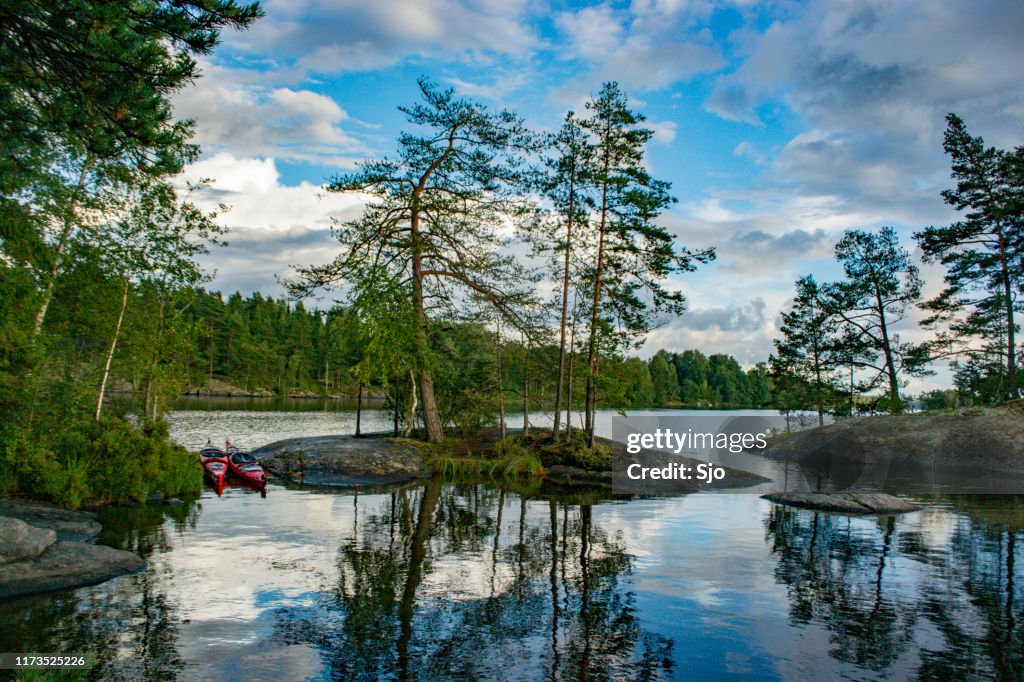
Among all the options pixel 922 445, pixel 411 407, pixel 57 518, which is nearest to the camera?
pixel 57 518

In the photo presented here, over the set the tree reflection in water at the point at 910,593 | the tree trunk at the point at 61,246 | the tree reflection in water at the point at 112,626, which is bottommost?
the tree reflection in water at the point at 112,626

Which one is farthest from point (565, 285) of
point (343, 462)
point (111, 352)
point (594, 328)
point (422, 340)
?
point (111, 352)

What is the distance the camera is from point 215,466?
22734mm

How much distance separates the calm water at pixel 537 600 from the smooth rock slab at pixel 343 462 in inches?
283

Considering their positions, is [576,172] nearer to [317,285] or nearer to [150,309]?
[317,285]

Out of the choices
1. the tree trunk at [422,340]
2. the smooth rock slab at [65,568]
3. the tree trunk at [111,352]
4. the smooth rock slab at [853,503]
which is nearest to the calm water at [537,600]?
the smooth rock slab at [65,568]

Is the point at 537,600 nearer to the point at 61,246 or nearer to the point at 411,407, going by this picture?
the point at 61,246

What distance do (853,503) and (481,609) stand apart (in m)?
14.6

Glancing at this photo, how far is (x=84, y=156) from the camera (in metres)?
19.5

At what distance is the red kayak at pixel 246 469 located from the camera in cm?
2233

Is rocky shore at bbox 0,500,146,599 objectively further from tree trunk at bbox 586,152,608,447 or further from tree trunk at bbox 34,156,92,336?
tree trunk at bbox 586,152,608,447

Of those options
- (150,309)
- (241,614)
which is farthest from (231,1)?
A: (150,309)

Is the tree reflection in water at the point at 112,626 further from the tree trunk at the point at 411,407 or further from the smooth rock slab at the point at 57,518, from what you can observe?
the tree trunk at the point at 411,407

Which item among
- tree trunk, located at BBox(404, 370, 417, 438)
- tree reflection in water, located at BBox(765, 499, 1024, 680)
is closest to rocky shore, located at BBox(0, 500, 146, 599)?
tree reflection in water, located at BBox(765, 499, 1024, 680)
